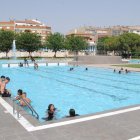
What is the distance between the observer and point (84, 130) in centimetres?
518

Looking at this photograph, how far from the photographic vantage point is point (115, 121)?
5.89 meters

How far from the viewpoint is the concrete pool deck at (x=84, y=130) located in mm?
4770

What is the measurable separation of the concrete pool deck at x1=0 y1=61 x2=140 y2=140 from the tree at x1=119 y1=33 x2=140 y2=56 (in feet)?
180

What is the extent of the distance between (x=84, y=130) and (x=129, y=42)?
5737cm

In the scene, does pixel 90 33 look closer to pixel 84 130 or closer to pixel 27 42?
pixel 27 42

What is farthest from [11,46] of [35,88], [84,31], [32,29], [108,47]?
[84,31]

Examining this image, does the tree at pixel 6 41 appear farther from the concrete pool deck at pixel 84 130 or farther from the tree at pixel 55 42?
the concrete pool deck at pixel 84 130

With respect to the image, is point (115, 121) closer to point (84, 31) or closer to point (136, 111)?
point (136, 111)

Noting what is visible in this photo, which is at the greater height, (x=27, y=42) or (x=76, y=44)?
(x=76, y=44)

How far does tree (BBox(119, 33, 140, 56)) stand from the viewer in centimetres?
5862

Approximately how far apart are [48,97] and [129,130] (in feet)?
23.0

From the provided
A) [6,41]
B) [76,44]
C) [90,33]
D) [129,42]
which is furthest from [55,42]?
[90,33]

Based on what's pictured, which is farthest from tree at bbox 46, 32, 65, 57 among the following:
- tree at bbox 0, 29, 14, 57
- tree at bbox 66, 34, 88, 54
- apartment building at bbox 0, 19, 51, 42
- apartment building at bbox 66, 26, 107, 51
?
apartment building at bbox 66, 26, 107, 51

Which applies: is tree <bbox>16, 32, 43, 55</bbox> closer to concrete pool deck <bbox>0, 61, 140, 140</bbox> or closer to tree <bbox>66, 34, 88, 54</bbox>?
tree <bbox>66, 34, 88, 54</bbox>
